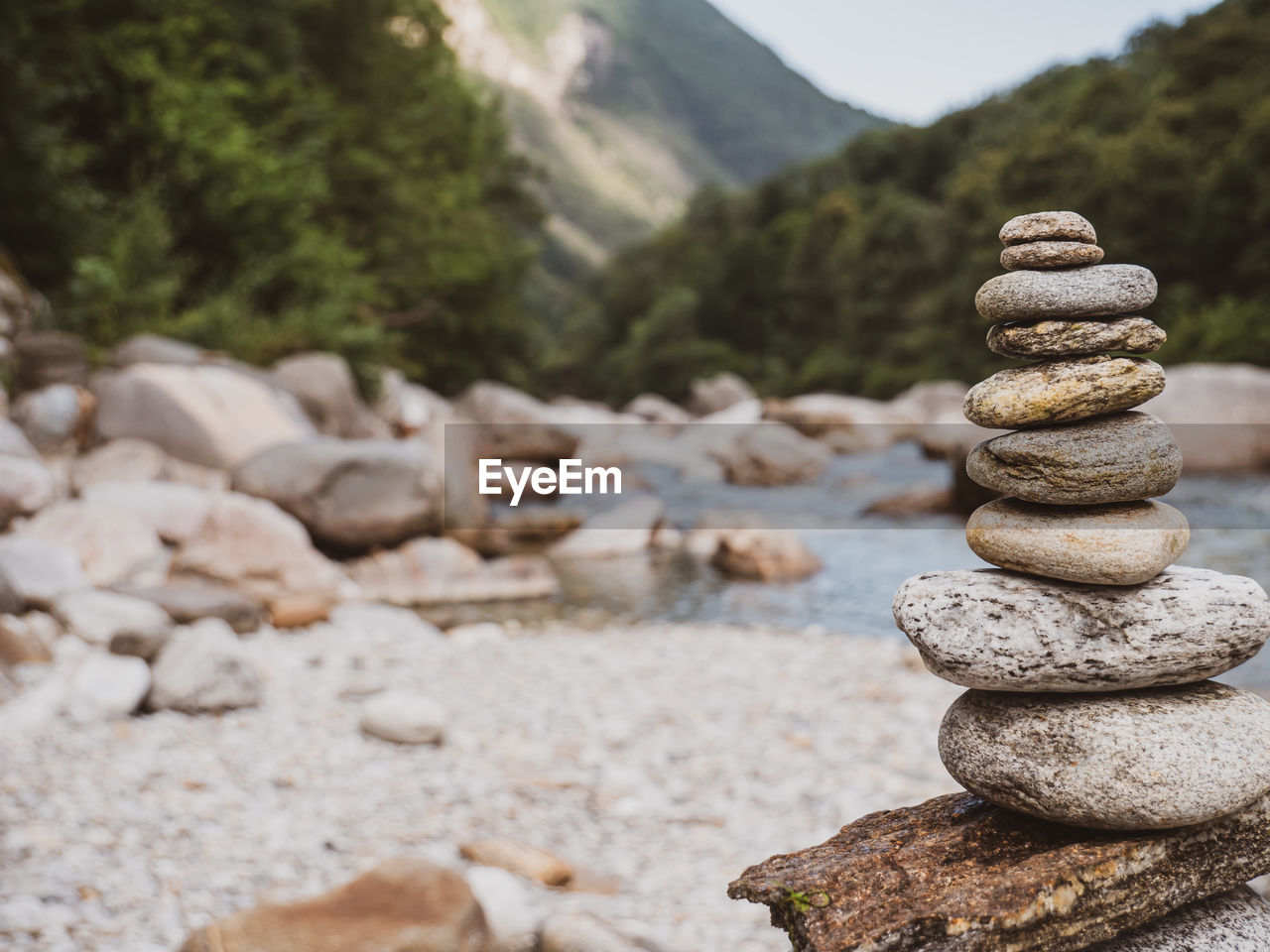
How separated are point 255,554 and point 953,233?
40086 mm

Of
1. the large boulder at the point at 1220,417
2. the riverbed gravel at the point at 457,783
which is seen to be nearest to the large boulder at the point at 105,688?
the riverbed gravel at the point at 457,783

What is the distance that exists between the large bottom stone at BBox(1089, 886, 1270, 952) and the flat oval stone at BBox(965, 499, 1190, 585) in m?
0.96

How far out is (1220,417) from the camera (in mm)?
18141

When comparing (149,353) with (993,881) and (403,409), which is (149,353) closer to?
(403,409)

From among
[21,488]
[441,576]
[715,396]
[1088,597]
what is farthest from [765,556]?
[715,396]

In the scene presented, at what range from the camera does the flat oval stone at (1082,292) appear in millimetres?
2404

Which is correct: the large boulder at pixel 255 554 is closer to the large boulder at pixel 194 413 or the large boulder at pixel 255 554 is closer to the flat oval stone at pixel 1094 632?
the large boulder at pixel 194 413

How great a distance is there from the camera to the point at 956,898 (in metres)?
2.24

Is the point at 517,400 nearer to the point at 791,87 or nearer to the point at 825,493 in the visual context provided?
the point at 825,493

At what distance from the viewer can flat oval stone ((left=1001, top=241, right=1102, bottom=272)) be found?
243cm

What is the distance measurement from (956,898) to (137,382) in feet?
35.1

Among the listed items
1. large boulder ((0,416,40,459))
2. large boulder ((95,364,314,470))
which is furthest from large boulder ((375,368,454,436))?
large boulder ((0,416,40,459))

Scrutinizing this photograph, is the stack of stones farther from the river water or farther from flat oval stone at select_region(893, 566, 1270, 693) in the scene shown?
the river water

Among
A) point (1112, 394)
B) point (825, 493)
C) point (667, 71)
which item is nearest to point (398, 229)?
point (825, 493)
